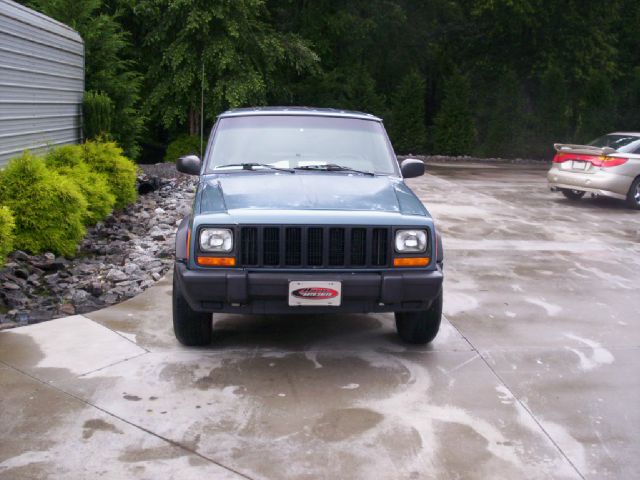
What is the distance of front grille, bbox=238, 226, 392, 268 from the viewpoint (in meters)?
5.06

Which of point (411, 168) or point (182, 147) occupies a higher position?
point (411, 168)

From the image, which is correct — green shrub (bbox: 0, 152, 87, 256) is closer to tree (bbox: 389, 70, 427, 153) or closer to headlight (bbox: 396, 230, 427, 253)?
headlight (bbox: 396, 230, 427, 253)

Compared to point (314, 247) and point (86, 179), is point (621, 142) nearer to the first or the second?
point (86, 179)

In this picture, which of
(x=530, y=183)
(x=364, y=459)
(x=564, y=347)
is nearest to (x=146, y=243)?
(x=564, y=347)

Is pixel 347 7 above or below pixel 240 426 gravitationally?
above

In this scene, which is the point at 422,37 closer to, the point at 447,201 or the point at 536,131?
the point at 536,131

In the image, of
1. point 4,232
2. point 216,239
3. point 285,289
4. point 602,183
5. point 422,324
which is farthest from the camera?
point 602,183

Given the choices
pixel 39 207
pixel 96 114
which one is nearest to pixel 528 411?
pixel 39 207

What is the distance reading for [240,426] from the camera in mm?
4352

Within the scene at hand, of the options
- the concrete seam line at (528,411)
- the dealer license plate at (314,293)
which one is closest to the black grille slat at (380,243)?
the dealer license plate at (314,293)

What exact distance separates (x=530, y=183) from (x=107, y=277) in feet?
44.4

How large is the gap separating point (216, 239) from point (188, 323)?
804mm

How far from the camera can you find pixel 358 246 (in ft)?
16.9

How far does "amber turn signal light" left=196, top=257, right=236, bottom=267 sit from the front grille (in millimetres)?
67
